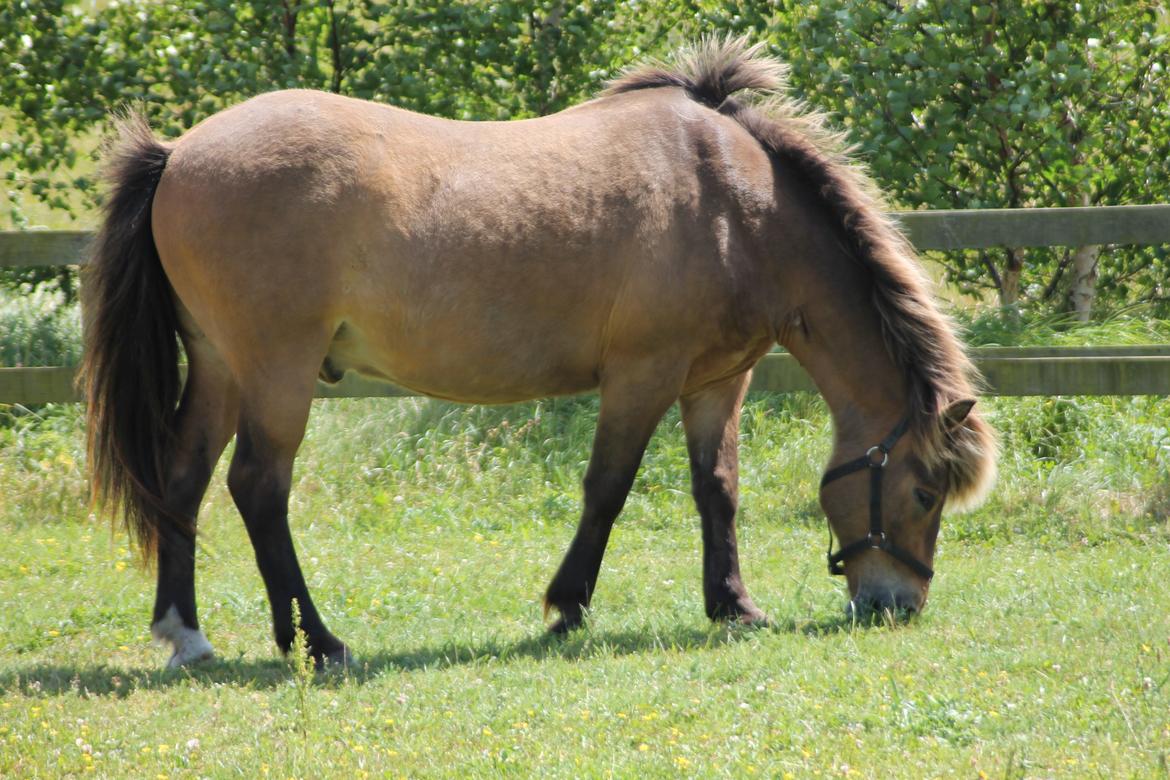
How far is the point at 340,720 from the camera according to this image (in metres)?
3.96

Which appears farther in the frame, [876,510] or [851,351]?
[851,351]

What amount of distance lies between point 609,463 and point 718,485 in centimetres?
67

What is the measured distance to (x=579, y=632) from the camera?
510 centimetres

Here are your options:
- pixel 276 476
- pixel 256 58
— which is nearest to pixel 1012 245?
pixel 276 476

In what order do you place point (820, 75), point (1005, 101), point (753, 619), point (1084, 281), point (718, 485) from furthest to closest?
point (1084, 281)
point (820, 75)
point (1005, 101)
point (718, 485)
point (753, 619)

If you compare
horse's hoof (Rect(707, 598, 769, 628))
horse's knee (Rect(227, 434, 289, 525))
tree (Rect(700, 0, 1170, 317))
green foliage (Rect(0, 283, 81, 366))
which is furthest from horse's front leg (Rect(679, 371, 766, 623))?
green foliage (Rect(0, 283, 81, 366))

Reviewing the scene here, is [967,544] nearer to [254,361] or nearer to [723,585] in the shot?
[723,585]

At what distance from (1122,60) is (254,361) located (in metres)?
7.24

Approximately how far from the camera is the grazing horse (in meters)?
4.72

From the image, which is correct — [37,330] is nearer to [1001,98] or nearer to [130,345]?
[130,345]

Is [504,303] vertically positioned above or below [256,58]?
below

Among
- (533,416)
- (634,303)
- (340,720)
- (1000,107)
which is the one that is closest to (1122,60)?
(1000,107)

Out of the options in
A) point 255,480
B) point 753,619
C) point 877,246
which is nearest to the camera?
point 255,480

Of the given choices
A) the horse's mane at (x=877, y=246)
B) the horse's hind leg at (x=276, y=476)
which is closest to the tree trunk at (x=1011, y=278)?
the horse's mane at (x=877, y=246)
